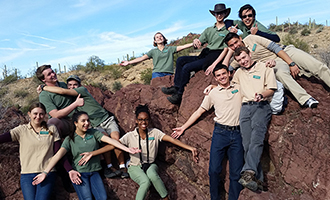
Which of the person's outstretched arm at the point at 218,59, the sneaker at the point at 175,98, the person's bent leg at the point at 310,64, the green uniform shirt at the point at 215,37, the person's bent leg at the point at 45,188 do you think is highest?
the green uniform shirt at the point at 215,37

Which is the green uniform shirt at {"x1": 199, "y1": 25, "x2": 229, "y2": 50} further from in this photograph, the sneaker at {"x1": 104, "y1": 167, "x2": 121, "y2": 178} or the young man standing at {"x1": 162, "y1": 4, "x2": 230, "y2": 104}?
the sneaker at {"x1": 104, "y1": 167, "x2": 121, "y2": 178}

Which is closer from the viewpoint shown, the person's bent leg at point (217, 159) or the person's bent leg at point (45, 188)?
the person's bent leg at point (45, 188)

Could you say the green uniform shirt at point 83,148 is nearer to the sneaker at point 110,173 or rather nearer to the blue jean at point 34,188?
the sneaker at point 110,173

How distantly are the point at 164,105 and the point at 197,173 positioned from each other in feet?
5.84

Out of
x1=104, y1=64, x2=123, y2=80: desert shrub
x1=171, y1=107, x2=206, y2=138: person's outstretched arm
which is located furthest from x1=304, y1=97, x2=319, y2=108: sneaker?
x1=104, y1=64, x2=123, y2=80: desert shrub

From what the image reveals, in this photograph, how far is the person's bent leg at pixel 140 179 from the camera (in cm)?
430

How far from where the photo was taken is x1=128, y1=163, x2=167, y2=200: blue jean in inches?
170

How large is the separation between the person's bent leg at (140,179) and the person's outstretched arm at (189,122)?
1101 millimetres

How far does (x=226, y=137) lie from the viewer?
435 centimetres

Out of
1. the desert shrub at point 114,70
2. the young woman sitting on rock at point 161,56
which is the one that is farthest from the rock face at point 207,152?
the desert shrub at point 114,70

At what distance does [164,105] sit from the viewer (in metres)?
5.96

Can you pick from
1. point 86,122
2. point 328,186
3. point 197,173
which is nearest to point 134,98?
point 86,122

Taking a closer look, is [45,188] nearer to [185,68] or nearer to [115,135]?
[115,135]

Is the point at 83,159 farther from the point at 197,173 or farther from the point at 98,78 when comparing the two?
the point at 98,78
